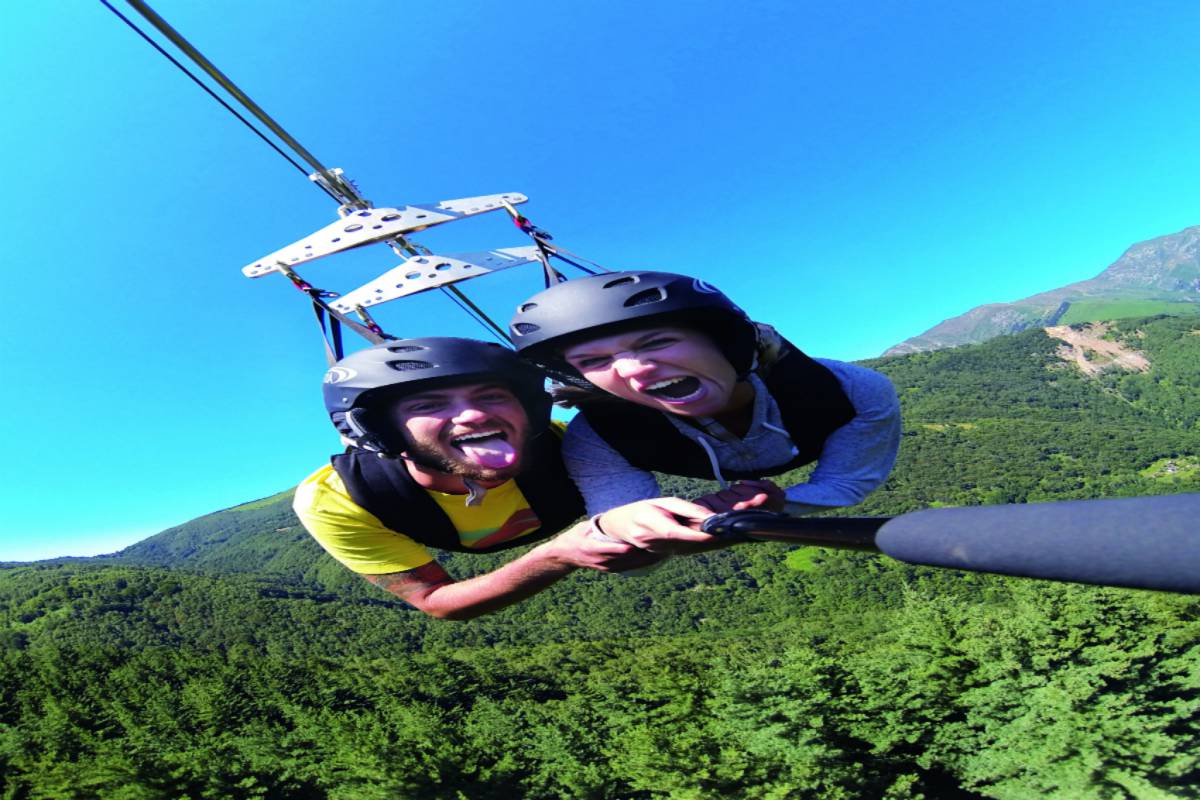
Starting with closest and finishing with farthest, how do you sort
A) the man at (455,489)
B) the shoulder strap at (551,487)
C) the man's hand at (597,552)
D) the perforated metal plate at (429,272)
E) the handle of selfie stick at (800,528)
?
A: 1. the handle of selfie stick at (800,528)
2. the man's hand at (597,552)
3. the man at (455,489)
4. the perforated metal plate at (429,272)
5. the shoulder strap at (551,487)

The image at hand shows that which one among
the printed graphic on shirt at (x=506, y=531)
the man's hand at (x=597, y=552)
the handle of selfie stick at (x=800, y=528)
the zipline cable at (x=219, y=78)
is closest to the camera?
the handle of selfie stick at (x=800, y=528)

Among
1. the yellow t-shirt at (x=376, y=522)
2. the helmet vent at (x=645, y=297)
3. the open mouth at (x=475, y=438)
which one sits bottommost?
the yellow t-shirt at (x=376, y=522)

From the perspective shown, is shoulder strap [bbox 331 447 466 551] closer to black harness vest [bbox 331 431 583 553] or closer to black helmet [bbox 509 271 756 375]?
black harness vest [bbox 331 431 583 553]

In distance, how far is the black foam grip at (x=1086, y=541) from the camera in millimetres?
736

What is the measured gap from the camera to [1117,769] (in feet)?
79.2

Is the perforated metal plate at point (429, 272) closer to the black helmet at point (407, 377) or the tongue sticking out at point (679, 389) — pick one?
the black helmet at point (407, 377)

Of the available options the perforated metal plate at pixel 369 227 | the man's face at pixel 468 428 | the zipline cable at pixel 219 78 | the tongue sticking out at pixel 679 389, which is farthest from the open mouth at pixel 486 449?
the zipline cable at pixel 219 78

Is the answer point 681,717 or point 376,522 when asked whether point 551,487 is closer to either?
point 376,522

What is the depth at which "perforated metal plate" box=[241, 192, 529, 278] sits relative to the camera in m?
2.67

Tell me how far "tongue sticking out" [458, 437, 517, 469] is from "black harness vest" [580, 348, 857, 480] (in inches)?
18.5

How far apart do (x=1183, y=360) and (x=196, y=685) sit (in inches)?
10029

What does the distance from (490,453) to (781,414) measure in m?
1.27

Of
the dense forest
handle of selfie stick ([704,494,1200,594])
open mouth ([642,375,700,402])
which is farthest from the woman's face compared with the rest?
the dense forest

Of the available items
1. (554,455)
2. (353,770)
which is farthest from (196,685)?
(554,455)
